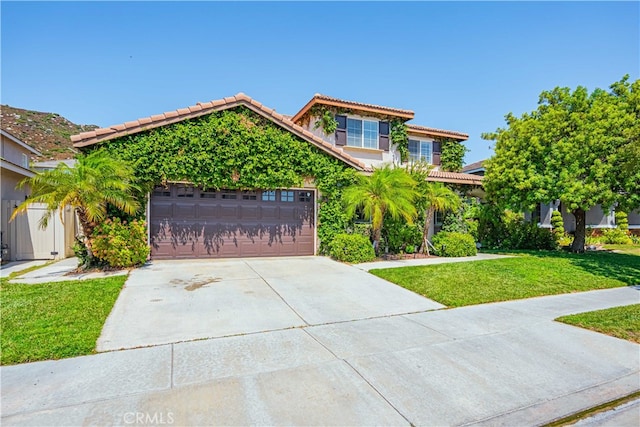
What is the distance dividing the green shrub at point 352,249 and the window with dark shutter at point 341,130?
21.6 ft

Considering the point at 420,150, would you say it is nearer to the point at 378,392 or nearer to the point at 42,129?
the point at 378,392

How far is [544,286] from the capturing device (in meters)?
8.06

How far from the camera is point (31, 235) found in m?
11.2

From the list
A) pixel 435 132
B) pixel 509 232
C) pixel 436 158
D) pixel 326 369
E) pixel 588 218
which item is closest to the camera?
pixel 326 369

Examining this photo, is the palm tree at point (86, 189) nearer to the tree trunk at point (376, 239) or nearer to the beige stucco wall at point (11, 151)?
the beige stucco wall at point (11, 151)

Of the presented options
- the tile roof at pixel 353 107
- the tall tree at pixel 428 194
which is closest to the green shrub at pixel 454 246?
the tall tree at pixel 428 194

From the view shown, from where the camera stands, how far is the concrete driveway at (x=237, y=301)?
497 cm

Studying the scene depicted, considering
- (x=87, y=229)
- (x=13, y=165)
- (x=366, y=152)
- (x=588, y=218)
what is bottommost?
(x=588, y=218)

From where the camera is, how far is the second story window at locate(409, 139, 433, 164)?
18797 mm

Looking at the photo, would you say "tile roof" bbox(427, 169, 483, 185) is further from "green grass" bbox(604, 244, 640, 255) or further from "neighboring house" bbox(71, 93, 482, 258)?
"green grass" bbox(604, 244, 640, 255)

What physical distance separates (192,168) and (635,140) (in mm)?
14172

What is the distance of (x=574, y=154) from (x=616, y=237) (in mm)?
11209

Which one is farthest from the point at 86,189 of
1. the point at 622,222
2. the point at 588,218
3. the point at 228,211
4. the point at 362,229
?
the point at 588,218

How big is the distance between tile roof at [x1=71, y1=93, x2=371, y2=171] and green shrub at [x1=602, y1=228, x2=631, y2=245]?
653 inches
